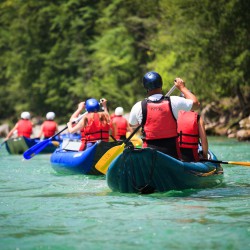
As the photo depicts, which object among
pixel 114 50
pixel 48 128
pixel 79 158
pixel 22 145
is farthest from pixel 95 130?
pixel 114 50

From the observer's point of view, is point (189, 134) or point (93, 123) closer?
point (189, 134)

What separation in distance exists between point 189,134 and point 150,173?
1061mm

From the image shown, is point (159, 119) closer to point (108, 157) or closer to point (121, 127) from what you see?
point (108, 157)

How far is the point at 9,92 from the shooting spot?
4419 cm

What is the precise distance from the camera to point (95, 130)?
11.8m

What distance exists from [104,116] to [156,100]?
3594 millimetres

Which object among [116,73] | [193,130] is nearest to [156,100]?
[193,130]

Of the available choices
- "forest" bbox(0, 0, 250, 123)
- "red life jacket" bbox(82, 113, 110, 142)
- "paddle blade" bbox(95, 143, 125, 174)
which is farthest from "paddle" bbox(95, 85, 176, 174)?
"forest" bbox(0, 0, 250, 123)

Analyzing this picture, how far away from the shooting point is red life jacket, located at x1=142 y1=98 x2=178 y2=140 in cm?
816

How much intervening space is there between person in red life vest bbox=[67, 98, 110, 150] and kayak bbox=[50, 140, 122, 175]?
1.18 feet

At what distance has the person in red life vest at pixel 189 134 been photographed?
896 centimetres

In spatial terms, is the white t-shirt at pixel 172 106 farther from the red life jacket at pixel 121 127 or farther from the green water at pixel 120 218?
the red life jacket at pixel 121 127

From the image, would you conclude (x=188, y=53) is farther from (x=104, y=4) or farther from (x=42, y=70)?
(x=42, y=70)

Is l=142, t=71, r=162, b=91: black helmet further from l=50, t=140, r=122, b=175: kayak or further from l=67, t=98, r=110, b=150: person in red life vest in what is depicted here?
l=67, t=98, r=110, b=150: person in red life vest
